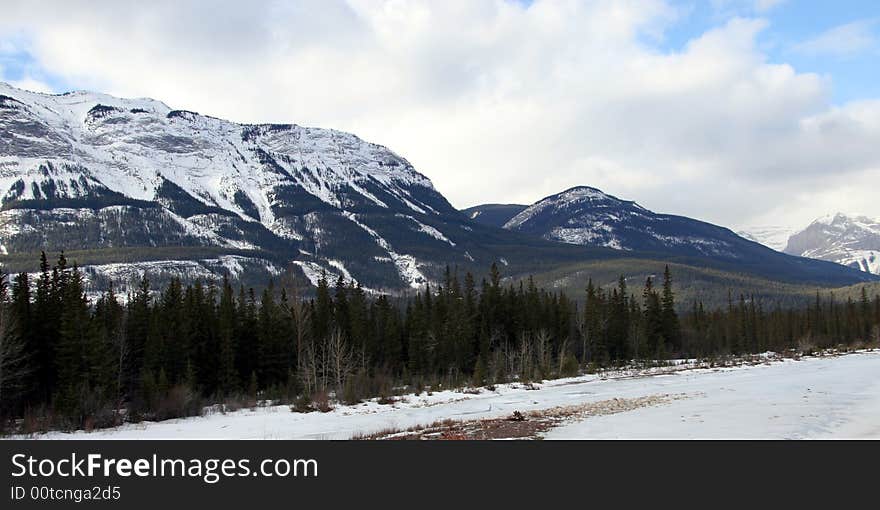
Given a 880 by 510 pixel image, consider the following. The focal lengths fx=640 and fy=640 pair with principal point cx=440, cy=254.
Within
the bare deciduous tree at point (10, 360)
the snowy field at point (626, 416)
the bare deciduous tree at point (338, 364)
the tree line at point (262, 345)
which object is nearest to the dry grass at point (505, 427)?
the snowy field at point (626, 416)

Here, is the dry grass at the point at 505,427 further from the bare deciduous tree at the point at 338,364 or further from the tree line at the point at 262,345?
the bare deciduous tree at the point at 338,364

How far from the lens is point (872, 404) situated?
29.3 metres

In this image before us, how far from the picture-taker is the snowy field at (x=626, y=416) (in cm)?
2169

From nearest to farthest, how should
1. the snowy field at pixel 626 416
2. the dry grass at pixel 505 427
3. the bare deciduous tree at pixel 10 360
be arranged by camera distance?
the snowy field at pixel 626 416
the dry grass at pixel 505 427
the bare deciduous tree at pixel 10 360

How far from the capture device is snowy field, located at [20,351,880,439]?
71.2 feet

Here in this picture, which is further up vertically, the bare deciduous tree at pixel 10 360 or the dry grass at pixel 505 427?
the bare deciduous tree at pixel 10 360

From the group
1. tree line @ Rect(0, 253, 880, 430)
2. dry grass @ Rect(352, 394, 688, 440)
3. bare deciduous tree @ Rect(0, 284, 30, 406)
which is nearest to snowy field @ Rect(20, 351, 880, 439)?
dry grass @ Rect(352, 394, 688, 440)

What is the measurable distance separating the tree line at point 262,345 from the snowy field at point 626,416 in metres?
4.57

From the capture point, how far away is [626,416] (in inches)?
1085

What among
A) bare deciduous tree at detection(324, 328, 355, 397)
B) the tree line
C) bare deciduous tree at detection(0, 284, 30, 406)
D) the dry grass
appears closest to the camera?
the dry grass

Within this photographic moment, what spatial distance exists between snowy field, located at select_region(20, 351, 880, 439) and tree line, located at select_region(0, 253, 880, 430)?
180 inches

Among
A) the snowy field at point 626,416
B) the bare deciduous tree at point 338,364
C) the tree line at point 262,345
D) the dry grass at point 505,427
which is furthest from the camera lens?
the bare deciduous tree at point 338,364

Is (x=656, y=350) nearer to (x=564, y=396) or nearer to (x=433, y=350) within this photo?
(x=433, y=350)

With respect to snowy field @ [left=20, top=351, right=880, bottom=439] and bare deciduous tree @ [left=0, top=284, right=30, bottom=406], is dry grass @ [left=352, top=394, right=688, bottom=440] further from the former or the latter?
bare deciduous tree @ [left=0, top=284, right=30, bottom=406]
